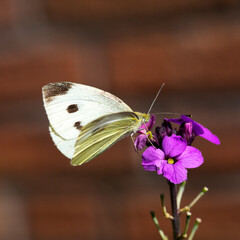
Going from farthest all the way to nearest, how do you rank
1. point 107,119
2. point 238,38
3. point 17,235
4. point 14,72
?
point 17,235 → point 14,72 → point 238,38 → point 107,119

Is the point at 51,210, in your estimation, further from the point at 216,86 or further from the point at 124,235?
the point at 216,86

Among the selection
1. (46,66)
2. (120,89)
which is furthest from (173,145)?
(46,66)

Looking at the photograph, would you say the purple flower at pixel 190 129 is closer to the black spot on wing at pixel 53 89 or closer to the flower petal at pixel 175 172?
the flower petal at pixel 175 172

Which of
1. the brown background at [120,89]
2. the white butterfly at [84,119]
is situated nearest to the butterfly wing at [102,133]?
the white butterfly at [84,119]

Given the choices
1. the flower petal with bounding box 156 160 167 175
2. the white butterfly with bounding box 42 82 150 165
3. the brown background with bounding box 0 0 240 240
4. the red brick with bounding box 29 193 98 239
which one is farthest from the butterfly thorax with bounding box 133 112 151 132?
the red brick with bounding box 29 193 98 239

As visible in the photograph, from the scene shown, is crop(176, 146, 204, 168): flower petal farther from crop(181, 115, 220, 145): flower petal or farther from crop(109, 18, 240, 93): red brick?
crop(109, 18, 240, 93): red brick

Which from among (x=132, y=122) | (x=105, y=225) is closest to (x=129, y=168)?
(x=105, y=225)

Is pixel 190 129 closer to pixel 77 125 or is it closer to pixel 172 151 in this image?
pixel 172 151
